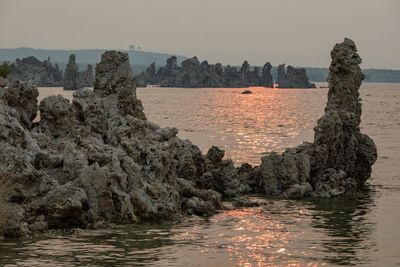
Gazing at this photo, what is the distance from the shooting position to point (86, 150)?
3566cm

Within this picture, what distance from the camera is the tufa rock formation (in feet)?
104

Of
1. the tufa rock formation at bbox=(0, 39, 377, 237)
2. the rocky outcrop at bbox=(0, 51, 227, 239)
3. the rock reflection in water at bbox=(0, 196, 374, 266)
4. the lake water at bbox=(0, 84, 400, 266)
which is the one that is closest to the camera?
the rock reflection in water at bbox=(0, 196, 374, 266)

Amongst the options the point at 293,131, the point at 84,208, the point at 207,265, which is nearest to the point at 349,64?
the point at 84,208

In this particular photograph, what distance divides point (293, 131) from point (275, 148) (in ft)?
106

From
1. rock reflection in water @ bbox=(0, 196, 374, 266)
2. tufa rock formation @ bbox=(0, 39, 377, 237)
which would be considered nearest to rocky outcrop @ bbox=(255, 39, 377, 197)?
tufa rock formation @ bbox=(0, 39, 377, 237)

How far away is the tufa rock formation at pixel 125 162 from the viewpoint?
104ft

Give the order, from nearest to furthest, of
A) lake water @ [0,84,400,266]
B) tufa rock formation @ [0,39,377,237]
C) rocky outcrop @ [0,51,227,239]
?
1. lake water @ [0,84,400,266]
2. rocky outcrop @ [0,51,227,239]
3. tufa rock formation @ [0,39,377,237]

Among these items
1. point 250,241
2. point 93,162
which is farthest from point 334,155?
point 250,241

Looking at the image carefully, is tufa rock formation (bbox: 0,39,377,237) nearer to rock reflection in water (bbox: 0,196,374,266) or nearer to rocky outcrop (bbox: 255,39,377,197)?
rocky outcrop (bbox: 255,39,377,197)

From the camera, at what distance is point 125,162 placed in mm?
34625

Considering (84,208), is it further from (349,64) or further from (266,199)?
(349,64)

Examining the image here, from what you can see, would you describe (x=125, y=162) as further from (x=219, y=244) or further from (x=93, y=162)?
(x=219, y=244)

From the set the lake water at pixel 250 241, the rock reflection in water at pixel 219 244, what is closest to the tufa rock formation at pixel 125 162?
the lake water at pixel 250 241

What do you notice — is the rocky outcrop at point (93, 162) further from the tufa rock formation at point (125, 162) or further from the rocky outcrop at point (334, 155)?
the rocky outcrop at point (334, 155)
